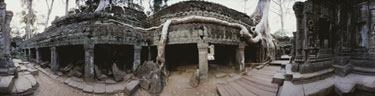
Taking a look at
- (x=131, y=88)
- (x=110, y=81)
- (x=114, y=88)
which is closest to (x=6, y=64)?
(x=110, y=81)

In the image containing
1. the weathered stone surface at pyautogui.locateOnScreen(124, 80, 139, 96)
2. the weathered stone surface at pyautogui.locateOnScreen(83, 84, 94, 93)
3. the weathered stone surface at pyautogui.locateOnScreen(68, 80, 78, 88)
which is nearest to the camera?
the weathered stone surface at pyautogui.locateOnScreen(124, 80, 139, 96)

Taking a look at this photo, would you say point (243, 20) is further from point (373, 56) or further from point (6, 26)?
point (6, 26)

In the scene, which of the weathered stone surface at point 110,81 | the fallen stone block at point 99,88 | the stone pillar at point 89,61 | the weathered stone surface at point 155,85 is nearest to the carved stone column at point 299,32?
the weathered stone surface at point 155,85

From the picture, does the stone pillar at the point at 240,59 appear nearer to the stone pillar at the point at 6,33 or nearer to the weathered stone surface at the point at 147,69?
the weathered stone surface at the point at 147,69

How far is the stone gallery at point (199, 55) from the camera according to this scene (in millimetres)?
2906

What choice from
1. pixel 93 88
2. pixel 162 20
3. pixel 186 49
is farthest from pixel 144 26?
pixel 93 88

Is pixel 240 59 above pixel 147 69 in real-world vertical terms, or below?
above

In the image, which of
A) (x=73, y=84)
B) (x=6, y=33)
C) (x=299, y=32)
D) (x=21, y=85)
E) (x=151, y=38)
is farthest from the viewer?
(x=151, y=38)

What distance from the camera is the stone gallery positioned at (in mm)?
2906

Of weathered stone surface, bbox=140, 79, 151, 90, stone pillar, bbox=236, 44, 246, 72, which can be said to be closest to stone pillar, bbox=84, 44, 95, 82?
weathered stone surface, bbox=140, 79, 151, 90

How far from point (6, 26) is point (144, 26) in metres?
5.28

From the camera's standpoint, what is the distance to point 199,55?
17.9ft

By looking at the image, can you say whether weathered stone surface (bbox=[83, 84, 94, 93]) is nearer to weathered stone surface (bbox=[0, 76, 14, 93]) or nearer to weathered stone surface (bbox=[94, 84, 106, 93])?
weathered stone surface (bbox=[94, 84, 106, 93])

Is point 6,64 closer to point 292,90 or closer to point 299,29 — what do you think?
point 292,90
